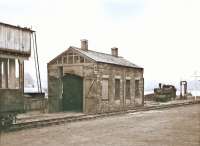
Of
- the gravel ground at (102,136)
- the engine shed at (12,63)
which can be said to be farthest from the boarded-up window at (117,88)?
the engine shed at (12,63)

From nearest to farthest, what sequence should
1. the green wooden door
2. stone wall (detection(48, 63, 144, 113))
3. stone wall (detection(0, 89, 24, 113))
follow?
stone wall (detection(0, 89, 24, 113)) → stone wall (detection(48, 63, 144, 113)) → the green wooden door

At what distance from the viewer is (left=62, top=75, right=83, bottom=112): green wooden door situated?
25266mm

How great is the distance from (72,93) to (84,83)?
5.13ft

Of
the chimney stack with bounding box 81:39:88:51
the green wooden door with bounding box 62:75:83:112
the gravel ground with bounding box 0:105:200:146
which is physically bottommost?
the gravel ground with bounding box 0:105:200:146

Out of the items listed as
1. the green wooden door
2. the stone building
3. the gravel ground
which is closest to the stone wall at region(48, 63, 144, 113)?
the stone building

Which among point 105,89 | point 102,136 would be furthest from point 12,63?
point 105,89

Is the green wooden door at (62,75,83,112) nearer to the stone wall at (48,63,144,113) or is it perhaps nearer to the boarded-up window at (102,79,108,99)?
the stone wall at (48,63,144,113)

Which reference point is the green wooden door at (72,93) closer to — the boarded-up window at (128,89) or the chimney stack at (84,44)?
the chimney stack at (84,44)

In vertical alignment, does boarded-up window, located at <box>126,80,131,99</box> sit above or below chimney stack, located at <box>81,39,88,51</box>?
below

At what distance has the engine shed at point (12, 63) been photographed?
1444 centimetres

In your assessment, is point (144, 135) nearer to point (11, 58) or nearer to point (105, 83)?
point (11, 58)

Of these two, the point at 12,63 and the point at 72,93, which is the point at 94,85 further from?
the point at 12,63

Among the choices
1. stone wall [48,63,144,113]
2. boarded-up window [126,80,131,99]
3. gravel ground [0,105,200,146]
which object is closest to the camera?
gravel ground [0,105,200,146]

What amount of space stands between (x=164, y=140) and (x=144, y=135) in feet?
4.53
